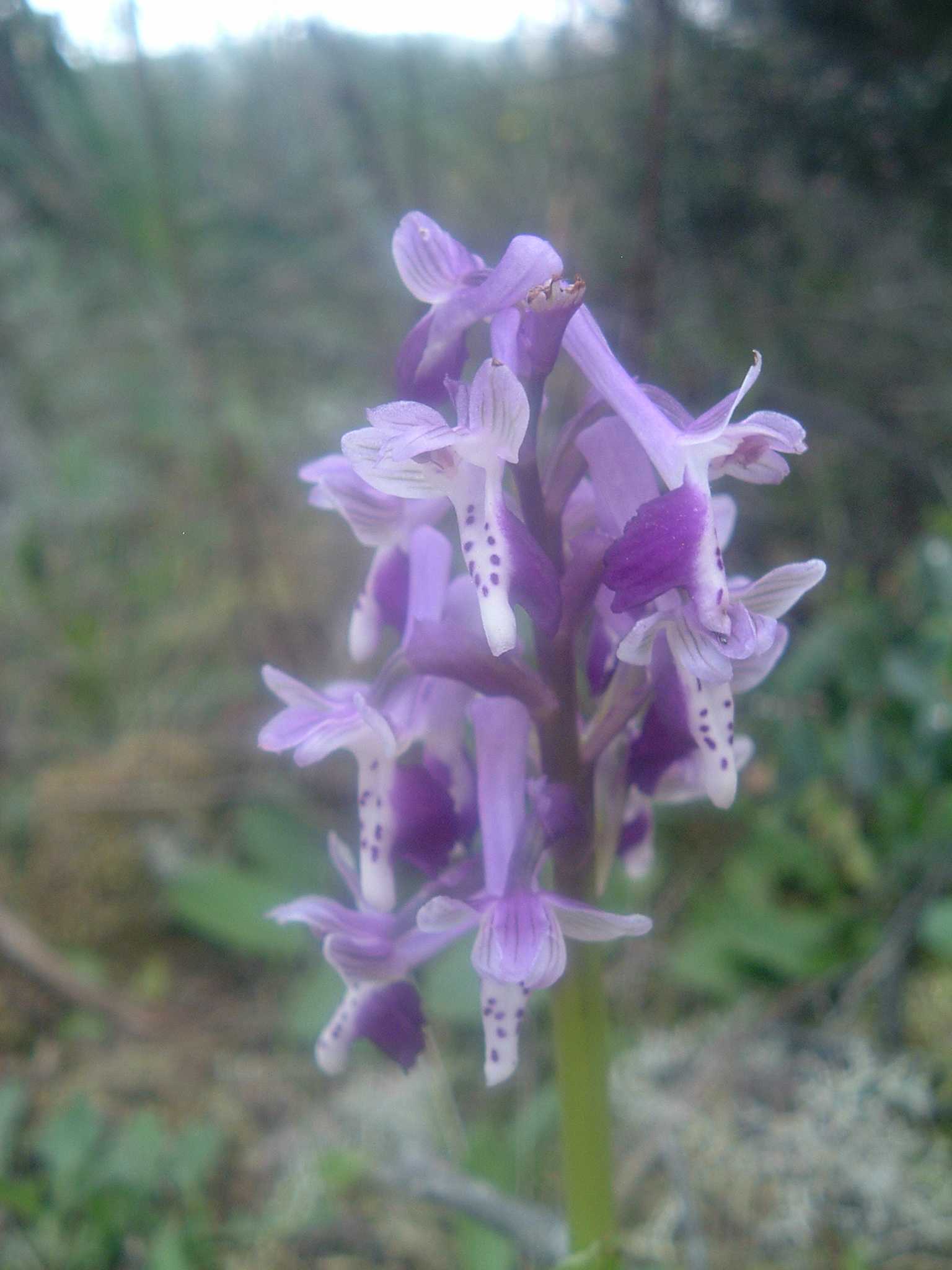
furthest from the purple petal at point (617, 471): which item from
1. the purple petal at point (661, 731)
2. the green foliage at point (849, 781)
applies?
the green foliage at point (849, 781)

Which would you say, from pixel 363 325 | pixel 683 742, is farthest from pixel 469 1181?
pixel 363 325

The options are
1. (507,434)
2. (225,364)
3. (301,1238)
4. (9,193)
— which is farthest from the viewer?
(225,364)

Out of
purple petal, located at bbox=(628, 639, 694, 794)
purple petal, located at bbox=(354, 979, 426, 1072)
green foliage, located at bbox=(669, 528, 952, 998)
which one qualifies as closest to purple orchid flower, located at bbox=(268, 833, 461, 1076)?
purple petal, located at bbox=(354, 979, 426, 1072)

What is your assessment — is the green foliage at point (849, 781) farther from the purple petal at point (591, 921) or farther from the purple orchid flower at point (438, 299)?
the purple orchid flower at point (438, 299)

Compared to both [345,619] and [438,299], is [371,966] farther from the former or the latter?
[345,619]

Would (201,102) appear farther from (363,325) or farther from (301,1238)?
(301,1238)

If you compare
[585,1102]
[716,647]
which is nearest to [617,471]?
[716,647]

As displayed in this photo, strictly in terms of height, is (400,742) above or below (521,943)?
above
